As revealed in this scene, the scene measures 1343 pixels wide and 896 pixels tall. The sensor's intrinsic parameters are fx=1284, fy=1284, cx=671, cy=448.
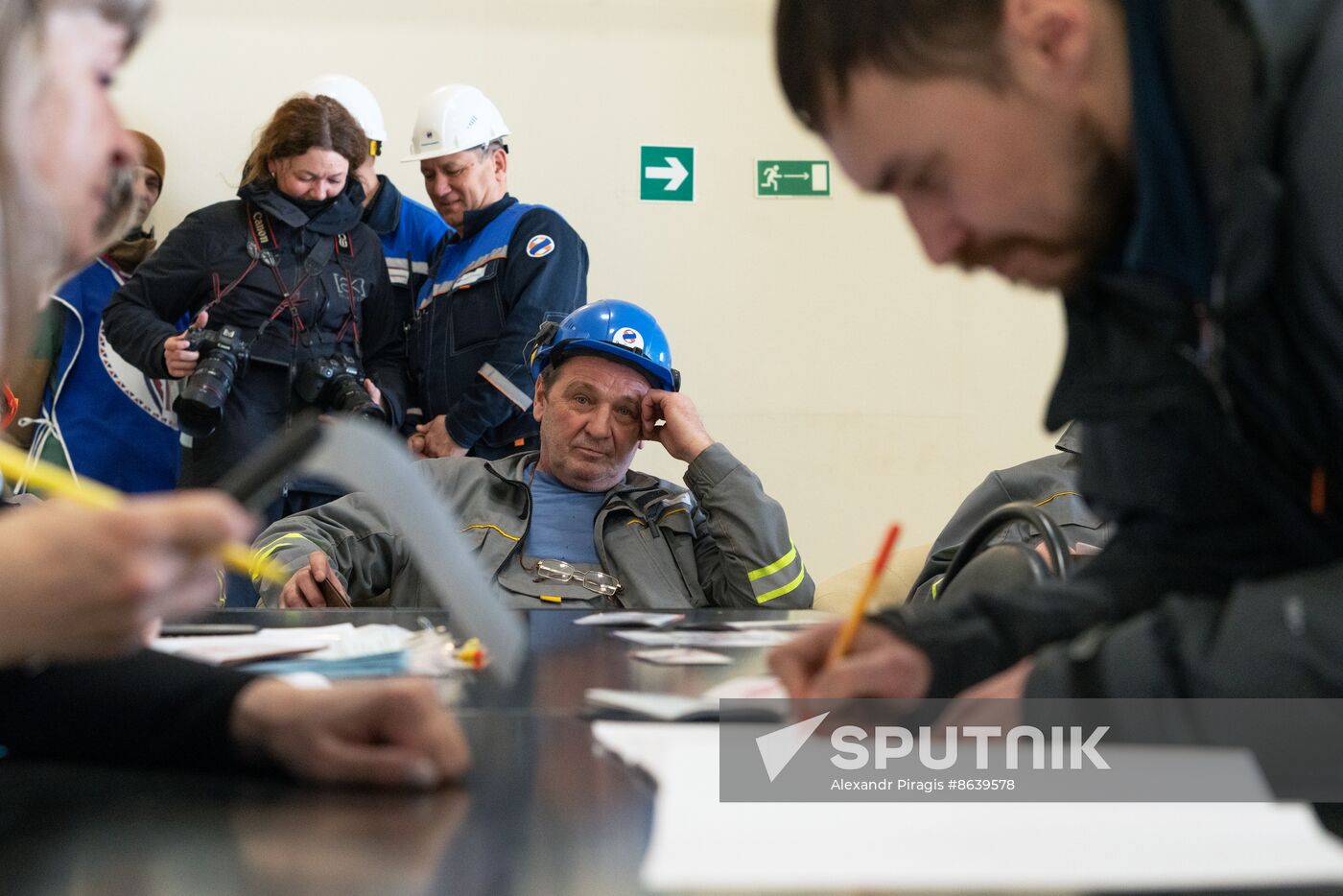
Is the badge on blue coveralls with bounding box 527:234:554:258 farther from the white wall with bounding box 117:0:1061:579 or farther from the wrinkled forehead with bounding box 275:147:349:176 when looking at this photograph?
the white wall with bounding box 117:0:1061:579

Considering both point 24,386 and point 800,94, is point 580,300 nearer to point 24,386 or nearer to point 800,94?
point 24,386

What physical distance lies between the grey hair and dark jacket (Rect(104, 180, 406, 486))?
2793 millimetres

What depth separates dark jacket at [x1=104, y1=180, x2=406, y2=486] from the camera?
3352mm

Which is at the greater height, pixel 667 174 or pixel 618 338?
pixel 667 174

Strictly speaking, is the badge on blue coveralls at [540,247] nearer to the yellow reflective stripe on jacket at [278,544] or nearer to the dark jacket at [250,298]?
the dark jacket at [250,298]

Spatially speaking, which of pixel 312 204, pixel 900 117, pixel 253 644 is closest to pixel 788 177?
pixel 312 204

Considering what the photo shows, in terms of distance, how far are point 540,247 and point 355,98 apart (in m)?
1.25

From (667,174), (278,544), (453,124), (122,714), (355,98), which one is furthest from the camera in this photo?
(667,174)

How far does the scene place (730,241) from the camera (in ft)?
15.2

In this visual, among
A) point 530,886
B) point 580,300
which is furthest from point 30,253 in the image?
point 580,300

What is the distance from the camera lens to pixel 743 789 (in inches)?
26.5

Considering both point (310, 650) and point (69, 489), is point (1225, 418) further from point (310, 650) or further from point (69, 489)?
point (310, 650)

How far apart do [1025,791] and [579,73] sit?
13.7 ft

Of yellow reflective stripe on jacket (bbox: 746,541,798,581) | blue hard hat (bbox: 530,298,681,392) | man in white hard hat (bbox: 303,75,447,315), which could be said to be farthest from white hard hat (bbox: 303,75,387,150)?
yellow reflective stripe on jacket (bbox: 746,541,798,581)
